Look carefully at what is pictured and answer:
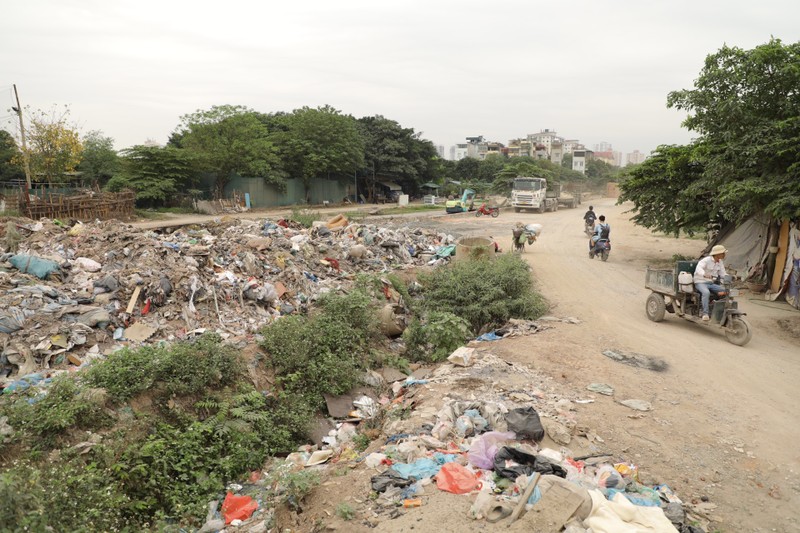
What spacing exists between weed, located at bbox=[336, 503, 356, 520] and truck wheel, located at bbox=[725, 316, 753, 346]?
706cm

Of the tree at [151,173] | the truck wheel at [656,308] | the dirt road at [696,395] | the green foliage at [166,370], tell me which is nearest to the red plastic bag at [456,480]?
the dirt road at [696,395]

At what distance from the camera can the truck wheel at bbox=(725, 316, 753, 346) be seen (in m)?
7.93

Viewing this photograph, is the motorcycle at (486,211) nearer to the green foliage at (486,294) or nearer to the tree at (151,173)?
the tree at (151,173)

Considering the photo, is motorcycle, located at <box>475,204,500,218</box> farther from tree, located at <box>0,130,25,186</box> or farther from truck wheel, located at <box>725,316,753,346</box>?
tree, located at <box>0,130,25,186</box>

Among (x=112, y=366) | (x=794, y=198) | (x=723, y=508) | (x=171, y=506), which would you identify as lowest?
(x=171, y=506)

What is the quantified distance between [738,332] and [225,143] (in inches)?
1130

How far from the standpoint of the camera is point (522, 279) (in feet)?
34.6

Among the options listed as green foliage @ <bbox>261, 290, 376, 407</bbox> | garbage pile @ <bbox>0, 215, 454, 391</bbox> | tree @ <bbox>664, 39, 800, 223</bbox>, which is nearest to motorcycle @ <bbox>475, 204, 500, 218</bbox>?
garbage pile @ <bbox>0, 215, 454, 391</bbox>

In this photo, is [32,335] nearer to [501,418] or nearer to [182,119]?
[501,418]

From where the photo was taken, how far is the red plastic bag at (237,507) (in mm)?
A: 4891

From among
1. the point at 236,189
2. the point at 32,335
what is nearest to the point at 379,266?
the point at 32,335

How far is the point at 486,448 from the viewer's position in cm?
466

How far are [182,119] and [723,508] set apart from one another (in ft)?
109

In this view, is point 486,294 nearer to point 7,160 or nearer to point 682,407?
point 682,407
